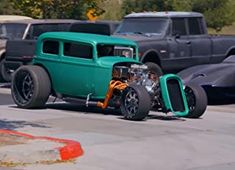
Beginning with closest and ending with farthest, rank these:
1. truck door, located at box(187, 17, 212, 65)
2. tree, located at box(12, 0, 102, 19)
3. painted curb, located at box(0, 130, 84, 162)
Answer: painted curb, located at box(0, 130, 84, 162) < truck door, located at box(187, 17, 212, 65) < tree, located at box(12, 0, 102, 19)

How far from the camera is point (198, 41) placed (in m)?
22.2

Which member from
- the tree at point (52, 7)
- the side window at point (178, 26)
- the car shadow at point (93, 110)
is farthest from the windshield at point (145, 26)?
the tree at point (52, 7)

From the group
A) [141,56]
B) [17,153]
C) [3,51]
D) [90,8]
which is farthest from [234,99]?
[90,8]

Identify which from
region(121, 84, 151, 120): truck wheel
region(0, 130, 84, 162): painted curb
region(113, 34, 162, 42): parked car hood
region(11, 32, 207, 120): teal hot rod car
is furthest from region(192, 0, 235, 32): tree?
region(0, 130, 84, 162): painted curb

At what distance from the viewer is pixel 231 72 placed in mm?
18672

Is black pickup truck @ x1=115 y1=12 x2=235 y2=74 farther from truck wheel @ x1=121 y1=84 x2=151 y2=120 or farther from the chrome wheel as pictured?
truck wheel @ x1=121 y1=84 x2=151 y2=120

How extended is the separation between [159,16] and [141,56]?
1.76 metres

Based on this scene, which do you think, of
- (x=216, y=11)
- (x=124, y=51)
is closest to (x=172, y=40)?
(x=124, y=51)

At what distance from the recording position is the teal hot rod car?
50.1ft

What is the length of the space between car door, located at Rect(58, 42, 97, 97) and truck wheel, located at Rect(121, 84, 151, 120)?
1.01 m

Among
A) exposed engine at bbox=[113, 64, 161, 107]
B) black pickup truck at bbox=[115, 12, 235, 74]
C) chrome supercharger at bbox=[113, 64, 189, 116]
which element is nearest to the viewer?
chrome supercharger at bbox=[113, 64, 189, 116]

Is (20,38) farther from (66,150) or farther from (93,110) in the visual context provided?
(66,150)

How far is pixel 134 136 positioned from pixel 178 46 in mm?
8650

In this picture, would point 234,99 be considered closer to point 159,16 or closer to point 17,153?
point 159,16
